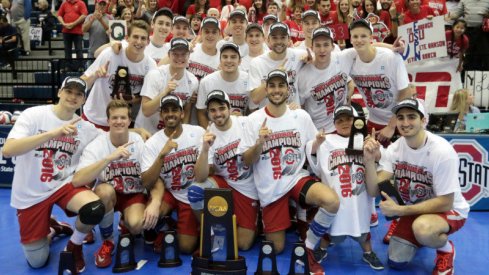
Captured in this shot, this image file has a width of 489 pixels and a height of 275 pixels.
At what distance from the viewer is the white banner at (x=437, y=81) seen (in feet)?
29.3

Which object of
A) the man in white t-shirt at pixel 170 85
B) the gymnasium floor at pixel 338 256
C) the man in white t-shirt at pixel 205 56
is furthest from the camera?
the man in white t-shirt at pixel 205 56

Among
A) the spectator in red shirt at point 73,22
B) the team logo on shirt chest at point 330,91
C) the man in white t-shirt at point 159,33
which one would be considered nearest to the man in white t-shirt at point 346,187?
the team logo on shirt chest at point 330,91

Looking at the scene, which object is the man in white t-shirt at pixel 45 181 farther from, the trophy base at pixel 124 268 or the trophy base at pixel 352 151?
the trophy base at pixel 352 151

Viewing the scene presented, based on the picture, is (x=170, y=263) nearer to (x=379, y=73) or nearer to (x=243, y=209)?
(x=243, y=209)

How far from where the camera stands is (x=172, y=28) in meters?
6.95

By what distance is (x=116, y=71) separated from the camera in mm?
6047

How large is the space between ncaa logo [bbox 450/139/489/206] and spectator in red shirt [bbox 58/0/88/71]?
8.50 meters

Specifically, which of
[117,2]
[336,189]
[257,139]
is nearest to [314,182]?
[336,189]

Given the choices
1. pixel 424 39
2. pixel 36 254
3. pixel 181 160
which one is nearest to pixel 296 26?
pixel 424 39

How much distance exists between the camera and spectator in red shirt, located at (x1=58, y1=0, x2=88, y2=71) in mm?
11672

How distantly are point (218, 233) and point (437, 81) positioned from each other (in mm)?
6092

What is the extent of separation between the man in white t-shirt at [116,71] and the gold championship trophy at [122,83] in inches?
0.5

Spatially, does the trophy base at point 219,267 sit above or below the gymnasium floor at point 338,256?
above

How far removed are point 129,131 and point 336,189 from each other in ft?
7.45
